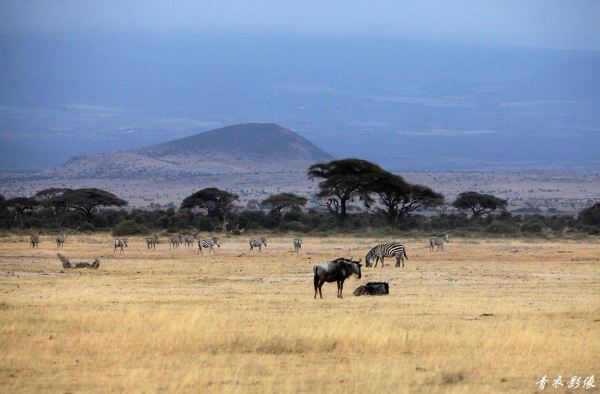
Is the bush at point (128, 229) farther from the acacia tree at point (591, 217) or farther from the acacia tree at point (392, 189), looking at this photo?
the acacia tree at point (591, 217)

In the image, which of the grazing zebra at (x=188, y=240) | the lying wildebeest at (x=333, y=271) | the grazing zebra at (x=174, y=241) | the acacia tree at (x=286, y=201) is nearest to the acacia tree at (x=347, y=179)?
the acacia tree at (x=286, y=201)

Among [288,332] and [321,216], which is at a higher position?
[321,216]

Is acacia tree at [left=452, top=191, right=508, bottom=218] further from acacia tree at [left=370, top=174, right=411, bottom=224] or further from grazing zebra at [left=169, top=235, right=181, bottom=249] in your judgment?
grazing zebra at [left=169, top=235, right=181, bottom=249]

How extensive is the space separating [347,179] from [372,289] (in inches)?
1679

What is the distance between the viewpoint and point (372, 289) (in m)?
22.2

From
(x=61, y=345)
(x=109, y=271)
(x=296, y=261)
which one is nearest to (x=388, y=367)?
(x=61, y=345)

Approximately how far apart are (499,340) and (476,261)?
67.7ft

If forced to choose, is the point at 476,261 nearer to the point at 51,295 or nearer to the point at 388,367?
the point at 51,295

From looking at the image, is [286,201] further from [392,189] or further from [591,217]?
[591,217]

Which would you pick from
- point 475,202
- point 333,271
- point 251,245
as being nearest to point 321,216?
point 475,202

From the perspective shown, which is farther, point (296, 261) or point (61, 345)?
A: point (296, 261)

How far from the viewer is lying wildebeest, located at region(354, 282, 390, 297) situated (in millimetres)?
22125

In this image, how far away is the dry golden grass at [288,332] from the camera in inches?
495

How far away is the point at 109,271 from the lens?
97.7ft
